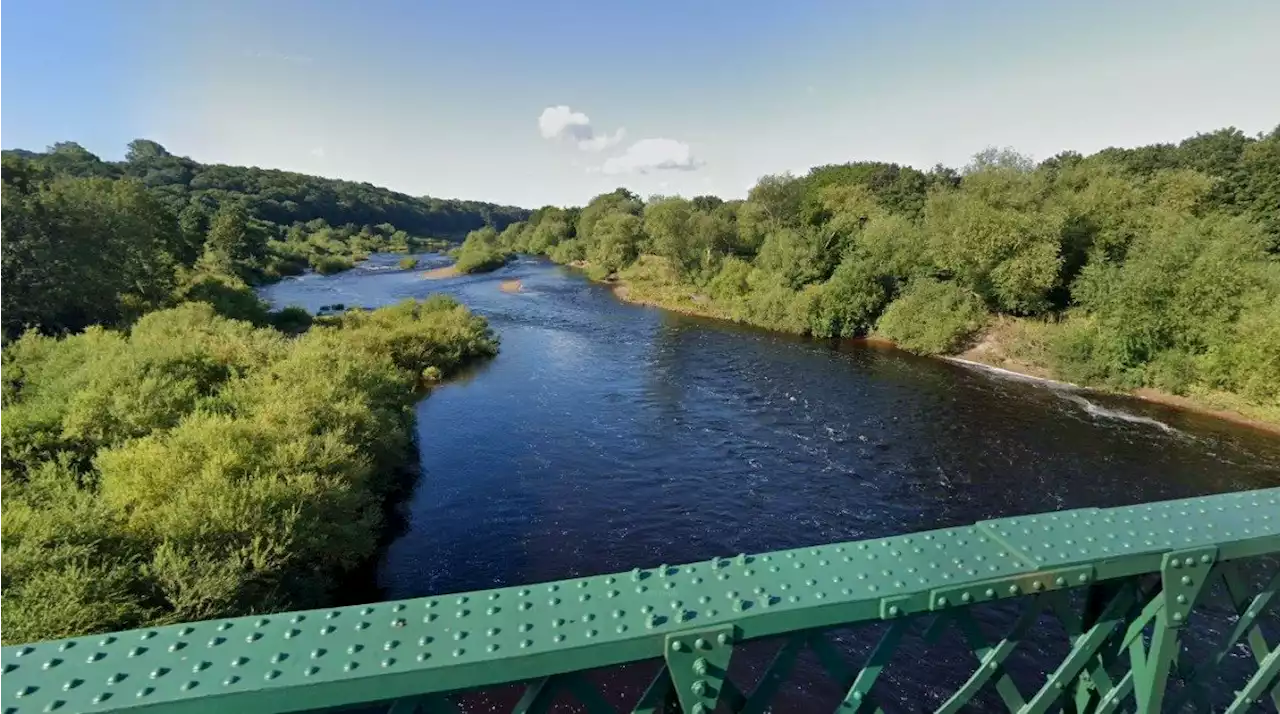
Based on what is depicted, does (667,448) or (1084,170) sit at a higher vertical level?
(1084,170)

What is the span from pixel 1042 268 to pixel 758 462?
26430 millimetres

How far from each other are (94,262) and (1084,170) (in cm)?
7008

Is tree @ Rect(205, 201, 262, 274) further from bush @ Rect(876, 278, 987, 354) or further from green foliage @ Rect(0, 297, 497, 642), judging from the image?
bush @ Rect(876, 278, 987, 354)

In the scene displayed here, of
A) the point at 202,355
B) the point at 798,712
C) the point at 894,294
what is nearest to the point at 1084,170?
the point at 894,294

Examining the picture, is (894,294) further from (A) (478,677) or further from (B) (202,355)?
(A) (478,677)

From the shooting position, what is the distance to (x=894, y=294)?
48406 millimetres

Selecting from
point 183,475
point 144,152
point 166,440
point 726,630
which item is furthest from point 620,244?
point 144,152

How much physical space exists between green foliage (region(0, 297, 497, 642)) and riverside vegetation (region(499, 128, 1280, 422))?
109 feet

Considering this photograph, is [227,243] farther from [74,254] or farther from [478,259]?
[74,254]

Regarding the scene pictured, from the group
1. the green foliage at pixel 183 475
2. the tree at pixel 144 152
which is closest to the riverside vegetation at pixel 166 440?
the green foliage at pixel 183 475

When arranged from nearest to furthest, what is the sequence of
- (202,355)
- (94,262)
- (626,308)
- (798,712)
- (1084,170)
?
1. (798,712)
2. (202,355)
3. (94,262)
4. (1084,170)
5. (626,308)

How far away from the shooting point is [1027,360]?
38156 millimetres

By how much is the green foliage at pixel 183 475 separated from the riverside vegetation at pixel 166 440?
5 cm

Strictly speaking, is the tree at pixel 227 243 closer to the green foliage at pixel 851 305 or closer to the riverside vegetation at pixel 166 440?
the riverside vegetation at pixel 166 440
